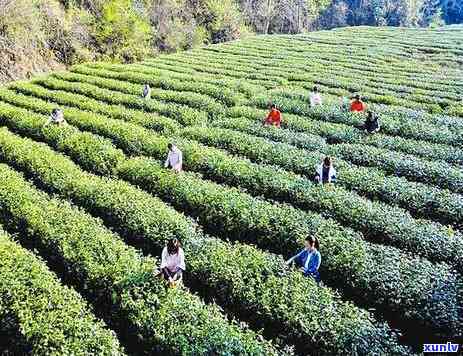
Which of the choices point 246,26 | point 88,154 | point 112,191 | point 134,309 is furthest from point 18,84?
point 246,26

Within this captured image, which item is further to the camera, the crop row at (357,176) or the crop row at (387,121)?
the crop row at (387,121)

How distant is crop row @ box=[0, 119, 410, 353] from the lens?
10984 millimetres

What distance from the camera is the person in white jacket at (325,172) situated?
706 inches

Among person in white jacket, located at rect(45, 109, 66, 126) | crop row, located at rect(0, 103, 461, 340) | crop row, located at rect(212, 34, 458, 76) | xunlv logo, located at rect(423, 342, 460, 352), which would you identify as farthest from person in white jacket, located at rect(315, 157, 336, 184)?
crop row, located at rect(212, 34, 458, 76)

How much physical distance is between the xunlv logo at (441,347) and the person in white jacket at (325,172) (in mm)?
8051

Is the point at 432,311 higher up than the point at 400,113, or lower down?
lower down

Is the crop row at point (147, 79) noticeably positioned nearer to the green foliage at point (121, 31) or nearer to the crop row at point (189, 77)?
the crop row at point (189, 77)

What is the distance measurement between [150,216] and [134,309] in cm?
418

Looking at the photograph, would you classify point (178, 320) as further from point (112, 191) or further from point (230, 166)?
point (230, 166)

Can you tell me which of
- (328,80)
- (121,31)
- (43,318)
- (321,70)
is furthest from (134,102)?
(121,31)

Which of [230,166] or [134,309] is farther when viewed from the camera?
[230,166]

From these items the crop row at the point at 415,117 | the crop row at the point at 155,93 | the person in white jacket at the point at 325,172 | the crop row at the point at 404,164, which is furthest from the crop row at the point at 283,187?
the crop row at the point at 415,117

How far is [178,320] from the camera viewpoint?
36.5ft

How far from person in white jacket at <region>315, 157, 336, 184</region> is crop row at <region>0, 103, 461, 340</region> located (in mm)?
2458
